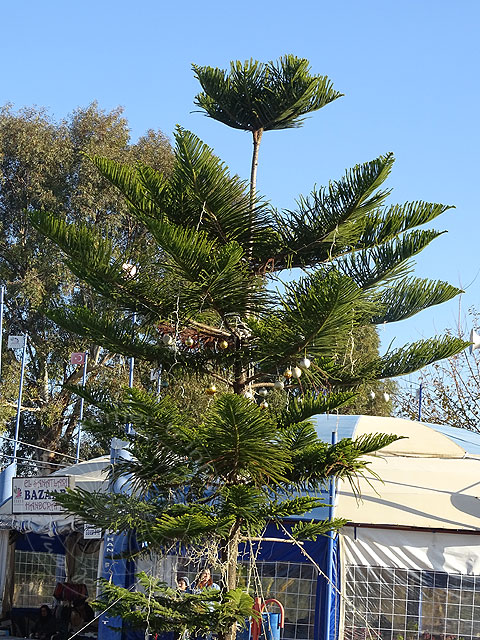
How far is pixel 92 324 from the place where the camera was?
6.20 metres

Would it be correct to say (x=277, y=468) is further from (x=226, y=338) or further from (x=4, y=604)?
(x=4, y=604)

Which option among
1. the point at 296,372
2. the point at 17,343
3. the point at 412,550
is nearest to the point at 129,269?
the point at 296,372

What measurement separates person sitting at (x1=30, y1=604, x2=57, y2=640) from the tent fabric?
536 cm

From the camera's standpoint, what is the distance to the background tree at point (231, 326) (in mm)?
5363

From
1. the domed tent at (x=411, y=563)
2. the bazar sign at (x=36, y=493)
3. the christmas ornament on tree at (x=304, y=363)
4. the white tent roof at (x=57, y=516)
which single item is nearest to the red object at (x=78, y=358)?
the white tent roof at (x=57, y=516)

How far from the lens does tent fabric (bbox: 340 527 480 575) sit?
388 inches

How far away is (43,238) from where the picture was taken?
23.2 m

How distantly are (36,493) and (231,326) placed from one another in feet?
25.2

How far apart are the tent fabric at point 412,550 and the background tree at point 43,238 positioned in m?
13.6

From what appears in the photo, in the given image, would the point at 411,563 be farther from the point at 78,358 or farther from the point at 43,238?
the point at 43,238

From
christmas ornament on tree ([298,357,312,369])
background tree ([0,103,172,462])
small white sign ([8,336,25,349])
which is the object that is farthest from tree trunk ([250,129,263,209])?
background tree ([0,103,172,462])

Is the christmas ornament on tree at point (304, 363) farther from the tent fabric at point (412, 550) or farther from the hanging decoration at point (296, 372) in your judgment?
the tent fabric at point (412, 550)

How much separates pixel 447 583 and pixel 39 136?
17818mm

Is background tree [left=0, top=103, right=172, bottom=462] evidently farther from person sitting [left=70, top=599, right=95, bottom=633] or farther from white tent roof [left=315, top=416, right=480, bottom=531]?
white tent roof [left=315, top=416, right=480, bottom=531]
